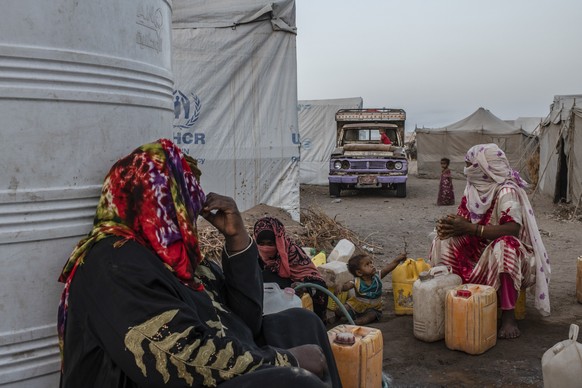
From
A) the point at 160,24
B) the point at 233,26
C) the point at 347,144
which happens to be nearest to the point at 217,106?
the point at 233,26

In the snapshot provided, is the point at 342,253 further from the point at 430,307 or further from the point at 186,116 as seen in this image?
the point at 186,116

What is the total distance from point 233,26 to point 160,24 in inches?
219

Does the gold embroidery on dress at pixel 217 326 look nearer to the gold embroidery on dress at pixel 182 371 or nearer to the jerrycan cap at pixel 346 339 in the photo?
the gold embroidery on dress at pixel 182 371

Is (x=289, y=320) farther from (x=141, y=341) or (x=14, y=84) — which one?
(x=14, y=84)

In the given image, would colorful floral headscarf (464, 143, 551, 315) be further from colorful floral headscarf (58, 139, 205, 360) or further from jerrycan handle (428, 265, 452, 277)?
colorful floral headscarf (58, 139, 205, 360)

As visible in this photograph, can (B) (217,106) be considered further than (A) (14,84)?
Yes

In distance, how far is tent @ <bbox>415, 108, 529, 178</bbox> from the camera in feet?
67.5

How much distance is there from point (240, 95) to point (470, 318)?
491cm

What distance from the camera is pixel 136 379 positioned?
5.43ft

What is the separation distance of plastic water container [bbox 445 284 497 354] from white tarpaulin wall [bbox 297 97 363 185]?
13.7 m

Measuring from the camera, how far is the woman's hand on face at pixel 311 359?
6.70 ft

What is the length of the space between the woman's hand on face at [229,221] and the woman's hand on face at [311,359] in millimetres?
502

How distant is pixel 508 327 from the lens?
4086mm

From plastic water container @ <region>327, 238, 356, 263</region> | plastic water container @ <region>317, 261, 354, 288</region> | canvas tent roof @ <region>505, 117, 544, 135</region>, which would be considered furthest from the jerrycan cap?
canvas tent roof @ <region>505, 117, 544, 135</region>
